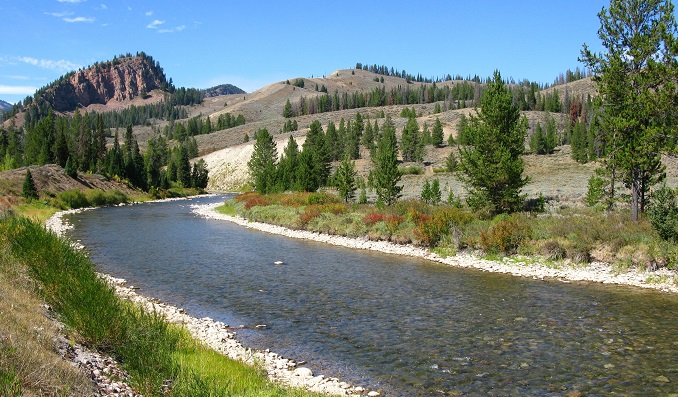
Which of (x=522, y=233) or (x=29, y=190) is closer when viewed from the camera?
(x=522, y=233)

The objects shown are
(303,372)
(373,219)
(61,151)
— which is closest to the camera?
(303,372)

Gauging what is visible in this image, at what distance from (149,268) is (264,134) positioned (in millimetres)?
76787

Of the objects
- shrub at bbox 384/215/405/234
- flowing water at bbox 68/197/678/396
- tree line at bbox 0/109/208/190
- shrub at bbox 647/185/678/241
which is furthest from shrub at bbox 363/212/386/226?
tree line at bbox 0/109/208/190

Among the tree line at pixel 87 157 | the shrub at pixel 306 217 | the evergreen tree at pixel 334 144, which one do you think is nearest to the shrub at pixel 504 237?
the shrub at pixel 306 217

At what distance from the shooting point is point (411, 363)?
1127cm

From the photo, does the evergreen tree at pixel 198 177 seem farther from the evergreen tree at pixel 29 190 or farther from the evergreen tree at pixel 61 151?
the evergreen tree at pixel 29 190

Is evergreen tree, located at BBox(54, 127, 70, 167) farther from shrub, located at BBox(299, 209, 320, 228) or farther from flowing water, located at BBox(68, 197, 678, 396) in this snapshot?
flowing water, located at BBox(68, 197, 678, 396)

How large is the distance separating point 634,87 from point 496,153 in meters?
8.70

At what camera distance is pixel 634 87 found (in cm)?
2552

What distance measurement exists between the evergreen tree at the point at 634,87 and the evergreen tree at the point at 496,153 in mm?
6027

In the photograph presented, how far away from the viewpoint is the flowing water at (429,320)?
1048cm

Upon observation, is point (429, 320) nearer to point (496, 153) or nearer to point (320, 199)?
point (496, 153)

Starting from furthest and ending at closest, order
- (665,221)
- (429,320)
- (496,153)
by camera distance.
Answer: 1. (496,153)
2. (665,221)
3. (429,320)

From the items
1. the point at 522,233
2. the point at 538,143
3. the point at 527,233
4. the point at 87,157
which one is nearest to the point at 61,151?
the point at 87,157
